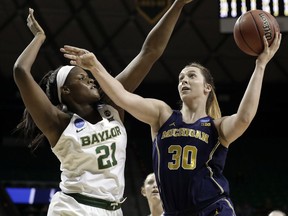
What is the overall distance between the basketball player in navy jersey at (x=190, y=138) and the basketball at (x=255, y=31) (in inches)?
3.0

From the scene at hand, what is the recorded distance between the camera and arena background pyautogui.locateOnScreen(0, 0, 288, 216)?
14.1 metres

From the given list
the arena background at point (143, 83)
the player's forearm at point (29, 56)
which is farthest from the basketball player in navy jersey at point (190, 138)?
the arena background at point (143, 83)

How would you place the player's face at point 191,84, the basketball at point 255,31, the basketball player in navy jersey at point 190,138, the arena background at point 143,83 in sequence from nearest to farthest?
the basketball player in navy jersey at point 190,138 < the basketball at point 255,31 < the player's face at point 191,84 < the arena background at point 143,83

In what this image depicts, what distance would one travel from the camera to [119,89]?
3367 mm

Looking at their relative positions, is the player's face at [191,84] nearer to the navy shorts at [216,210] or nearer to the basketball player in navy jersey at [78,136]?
the basketball player in navy jersey at [78,136]

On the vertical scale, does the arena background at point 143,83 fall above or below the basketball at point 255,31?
below

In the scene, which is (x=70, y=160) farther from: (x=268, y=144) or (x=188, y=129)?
(x=268, y=144)

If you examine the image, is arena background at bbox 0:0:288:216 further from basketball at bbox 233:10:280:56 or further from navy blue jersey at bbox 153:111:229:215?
navy blue jersey at bbox 153:111:229:215

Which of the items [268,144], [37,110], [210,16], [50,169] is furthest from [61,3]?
[37,110]

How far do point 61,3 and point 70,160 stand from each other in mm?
11081

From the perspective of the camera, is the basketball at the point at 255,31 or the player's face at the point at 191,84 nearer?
the basketball at the point at 255,31

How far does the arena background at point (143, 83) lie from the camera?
556 inches

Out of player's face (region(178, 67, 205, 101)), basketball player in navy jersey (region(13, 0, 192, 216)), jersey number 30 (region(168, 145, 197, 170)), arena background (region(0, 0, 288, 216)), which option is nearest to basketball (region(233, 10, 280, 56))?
player's face (region(178, 67, 205, 101))

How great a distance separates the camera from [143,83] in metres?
15.9
